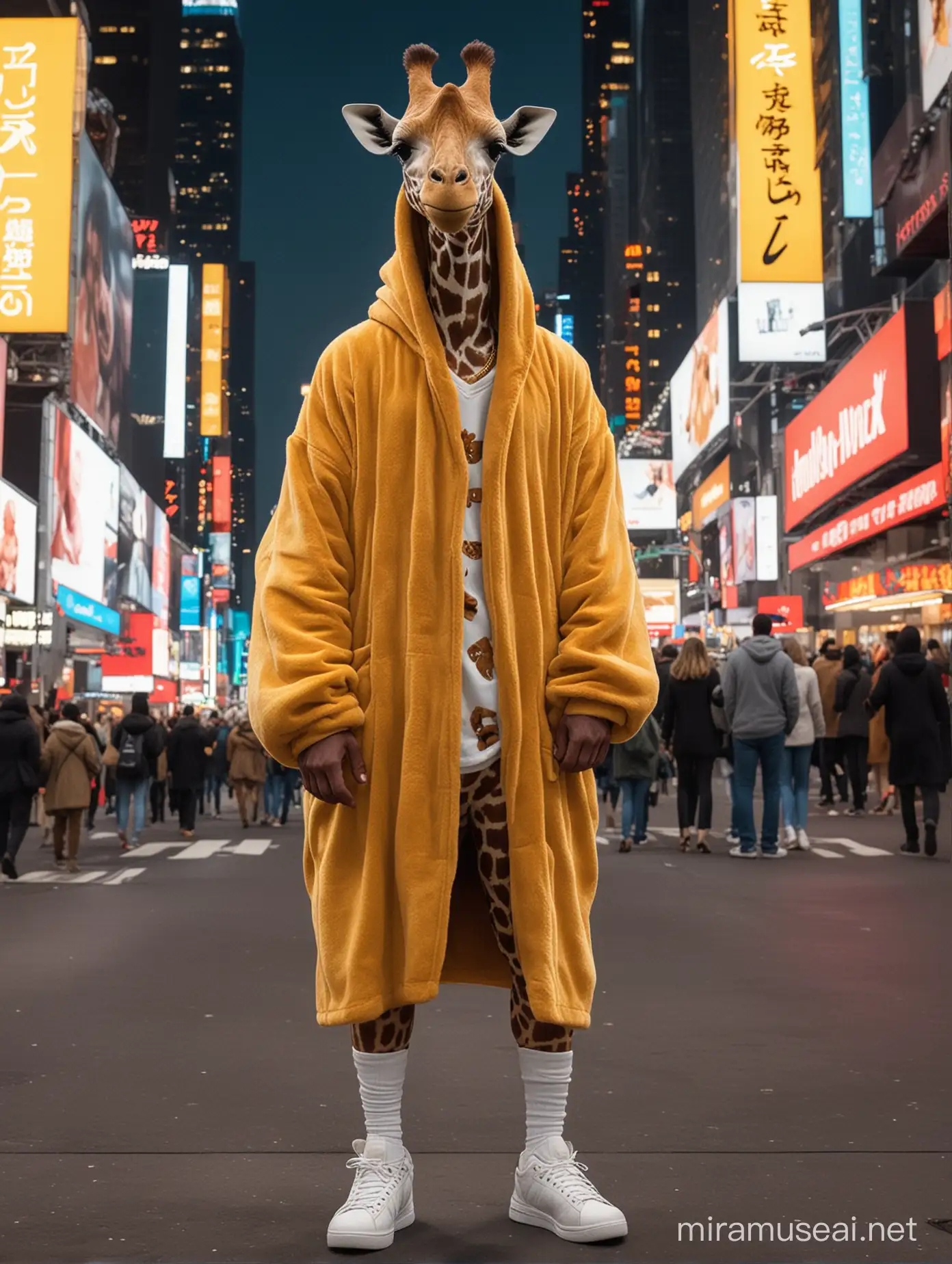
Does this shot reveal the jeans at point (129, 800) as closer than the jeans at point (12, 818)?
No

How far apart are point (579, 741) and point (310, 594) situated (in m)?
0.68

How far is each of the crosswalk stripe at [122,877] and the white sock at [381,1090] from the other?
30.6ft

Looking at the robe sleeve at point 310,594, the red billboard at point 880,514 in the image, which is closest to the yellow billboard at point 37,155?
the red billboard at point 880,514

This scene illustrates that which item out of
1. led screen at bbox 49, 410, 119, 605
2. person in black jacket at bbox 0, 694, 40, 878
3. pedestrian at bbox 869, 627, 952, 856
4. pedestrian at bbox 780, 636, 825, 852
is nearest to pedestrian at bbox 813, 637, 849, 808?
pedestrian at bbox 780, 636, 825, 852

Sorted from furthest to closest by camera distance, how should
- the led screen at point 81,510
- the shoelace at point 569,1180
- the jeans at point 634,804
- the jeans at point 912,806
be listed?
the led screen at point 81,510 → the jeans at point 634,804 → the jeans at point 912,806 → the shoelace at point 569,1180

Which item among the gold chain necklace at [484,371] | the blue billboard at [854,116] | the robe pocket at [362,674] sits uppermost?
the blue billboard at [854,116]

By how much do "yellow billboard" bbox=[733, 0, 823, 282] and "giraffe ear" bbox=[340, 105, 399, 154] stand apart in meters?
38.6

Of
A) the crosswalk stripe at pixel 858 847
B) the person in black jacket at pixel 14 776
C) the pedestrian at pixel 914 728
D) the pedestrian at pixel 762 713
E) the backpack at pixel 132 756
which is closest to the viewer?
the pedestrian at pixel 914 728

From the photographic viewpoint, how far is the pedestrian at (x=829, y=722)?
58.2 ft

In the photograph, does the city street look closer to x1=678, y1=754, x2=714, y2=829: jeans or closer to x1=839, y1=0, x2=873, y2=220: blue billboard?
x1=678, y1=754, x2=714, y2=829: jeans

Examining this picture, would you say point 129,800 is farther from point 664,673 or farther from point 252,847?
point 664,673

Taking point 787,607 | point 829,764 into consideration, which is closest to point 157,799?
point 829,764

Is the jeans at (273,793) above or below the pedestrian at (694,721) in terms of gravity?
below

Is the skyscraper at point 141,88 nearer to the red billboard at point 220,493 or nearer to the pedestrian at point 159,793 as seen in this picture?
the red billboard at point 220,493
